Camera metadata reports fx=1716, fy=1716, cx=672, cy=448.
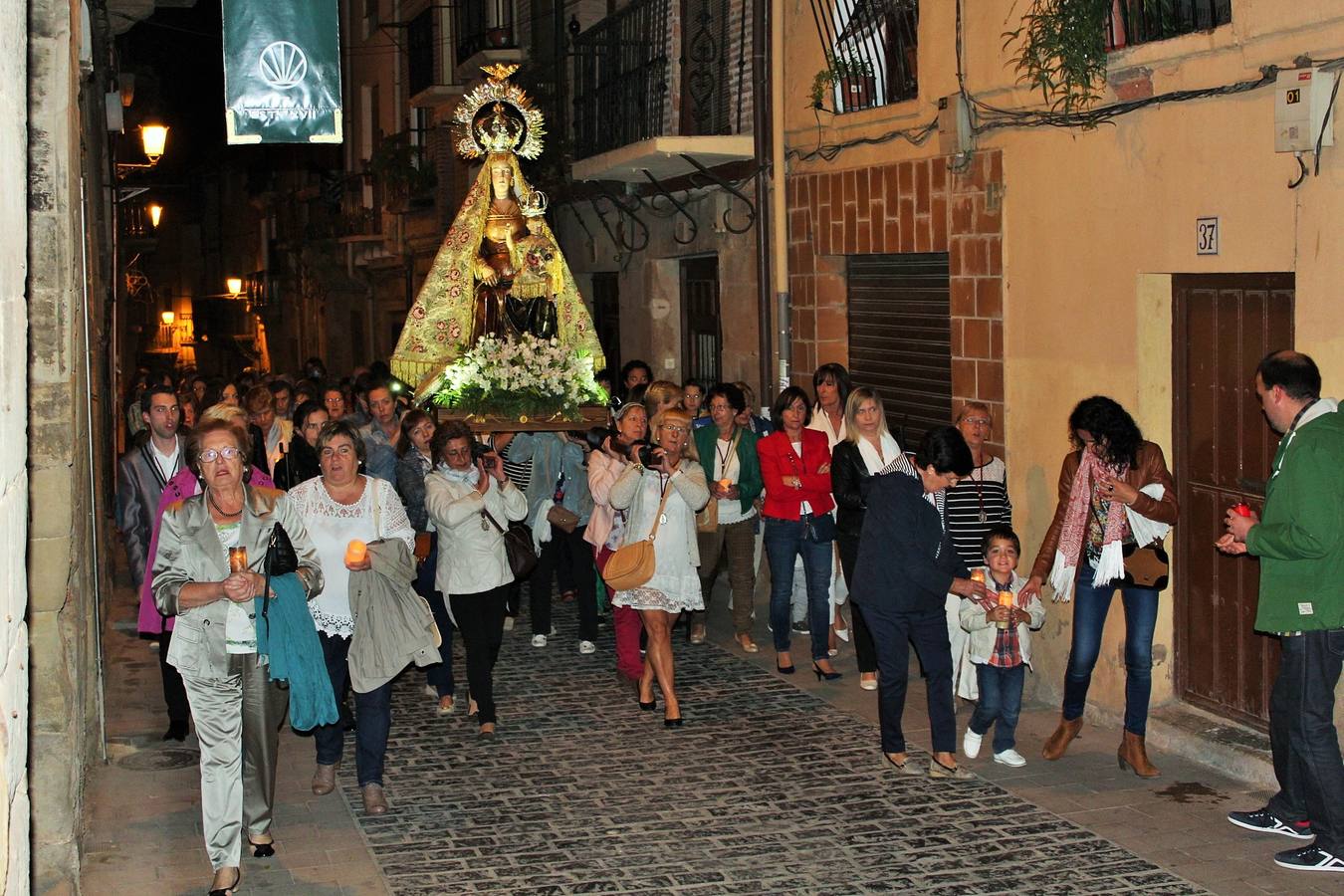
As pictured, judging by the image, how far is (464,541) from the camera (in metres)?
9.26

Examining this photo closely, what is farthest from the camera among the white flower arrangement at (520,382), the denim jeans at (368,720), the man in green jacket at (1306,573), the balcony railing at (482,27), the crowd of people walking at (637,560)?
the balcony railing at (482,27)

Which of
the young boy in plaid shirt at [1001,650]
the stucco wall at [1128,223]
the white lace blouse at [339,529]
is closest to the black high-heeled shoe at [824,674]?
the stucco wall at [1128,223]

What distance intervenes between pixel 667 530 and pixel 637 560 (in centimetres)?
25

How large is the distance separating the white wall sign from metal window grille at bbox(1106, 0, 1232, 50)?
932 mm

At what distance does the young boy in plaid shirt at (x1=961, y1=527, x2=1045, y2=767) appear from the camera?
28.5 ft

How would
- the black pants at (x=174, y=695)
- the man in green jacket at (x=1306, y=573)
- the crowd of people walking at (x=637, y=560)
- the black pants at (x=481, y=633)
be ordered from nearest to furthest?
the man in green jacket at (x=1306, y=573)
the crowd of people walking at (x=637, y=560)
the black pants at (x=481, y=633)
the black pants at (x=174, y=695)

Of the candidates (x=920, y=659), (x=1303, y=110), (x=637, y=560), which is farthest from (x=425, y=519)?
(x=1303, y=110)

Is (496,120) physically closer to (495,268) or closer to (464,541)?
(495,268)

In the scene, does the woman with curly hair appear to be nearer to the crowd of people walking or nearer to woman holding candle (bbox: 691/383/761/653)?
the crowd of people walking

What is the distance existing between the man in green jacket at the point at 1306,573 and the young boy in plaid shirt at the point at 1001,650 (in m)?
1.71

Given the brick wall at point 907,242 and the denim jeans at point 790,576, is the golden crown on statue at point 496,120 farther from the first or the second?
the denim jeans at point 790,576

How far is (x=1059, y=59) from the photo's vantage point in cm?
936

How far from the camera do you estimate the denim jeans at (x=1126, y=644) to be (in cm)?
825

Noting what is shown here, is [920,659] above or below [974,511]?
below
